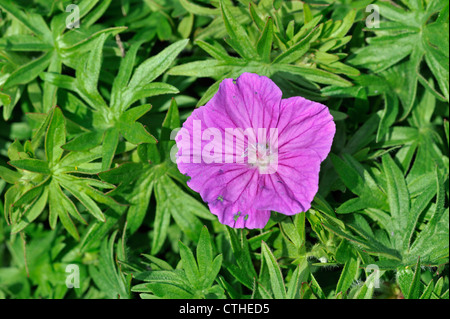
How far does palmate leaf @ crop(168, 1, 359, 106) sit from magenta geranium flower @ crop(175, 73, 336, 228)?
1.32 ft

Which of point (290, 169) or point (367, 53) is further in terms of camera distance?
point (367, 53)

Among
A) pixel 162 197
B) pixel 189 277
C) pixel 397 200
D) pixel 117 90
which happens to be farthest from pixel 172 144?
pixel 397 200

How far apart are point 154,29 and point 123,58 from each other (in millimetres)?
479

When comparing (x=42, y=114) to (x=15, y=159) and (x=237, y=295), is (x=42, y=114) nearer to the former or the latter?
(x=15, y=159)

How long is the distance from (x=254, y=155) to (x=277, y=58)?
2.16ft

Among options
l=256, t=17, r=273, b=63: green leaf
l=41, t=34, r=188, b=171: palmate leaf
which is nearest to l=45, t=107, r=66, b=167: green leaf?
l=41, t=34, r=188, b=171: palmate leaf

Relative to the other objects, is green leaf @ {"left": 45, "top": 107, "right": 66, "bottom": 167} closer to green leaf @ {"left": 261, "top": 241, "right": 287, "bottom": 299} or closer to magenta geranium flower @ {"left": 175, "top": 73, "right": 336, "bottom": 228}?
magenta geranium flower @ {"left": 175, "top": 73, "right": 336, "bottom": 228}

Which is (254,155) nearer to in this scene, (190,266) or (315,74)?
(315,74)

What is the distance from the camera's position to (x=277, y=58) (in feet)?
9.12

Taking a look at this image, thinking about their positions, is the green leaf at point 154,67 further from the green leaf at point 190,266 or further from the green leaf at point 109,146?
the green leaf at point 190,266

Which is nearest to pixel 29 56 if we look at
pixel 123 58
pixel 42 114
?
pixel 42 114

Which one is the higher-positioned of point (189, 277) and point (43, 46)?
point (43, 46)

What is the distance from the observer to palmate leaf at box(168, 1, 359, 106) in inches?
111

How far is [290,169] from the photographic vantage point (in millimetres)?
2473
